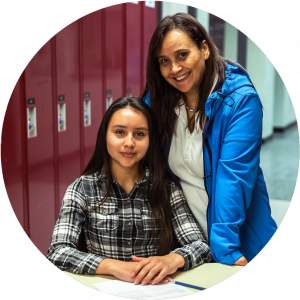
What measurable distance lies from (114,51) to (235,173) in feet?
6.05

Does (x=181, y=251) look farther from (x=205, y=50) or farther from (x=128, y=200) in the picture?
(x=205, y=50)

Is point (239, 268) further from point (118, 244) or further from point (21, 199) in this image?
point (21, 199)

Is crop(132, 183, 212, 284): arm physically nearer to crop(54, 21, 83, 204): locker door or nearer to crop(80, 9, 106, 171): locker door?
crop(54, 21, 83, 204): locker door

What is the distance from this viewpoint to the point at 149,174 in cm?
162

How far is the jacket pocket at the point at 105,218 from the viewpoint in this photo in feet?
5.18

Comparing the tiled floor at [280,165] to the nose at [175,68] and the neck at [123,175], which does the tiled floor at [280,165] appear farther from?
the nose at [175,68]

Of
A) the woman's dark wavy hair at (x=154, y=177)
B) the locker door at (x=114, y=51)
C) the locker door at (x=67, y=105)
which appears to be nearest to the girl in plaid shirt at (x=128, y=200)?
the woman's dark wavy hair at (x=154, y=177)

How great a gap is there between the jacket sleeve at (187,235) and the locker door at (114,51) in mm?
1581

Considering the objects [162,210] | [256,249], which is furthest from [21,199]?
[256,249]

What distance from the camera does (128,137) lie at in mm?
1505

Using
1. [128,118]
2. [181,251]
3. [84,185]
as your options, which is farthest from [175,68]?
[181,251]

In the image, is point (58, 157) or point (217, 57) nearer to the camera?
point (217, 57)

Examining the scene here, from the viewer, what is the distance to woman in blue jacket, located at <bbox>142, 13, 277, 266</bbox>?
1.43 meters

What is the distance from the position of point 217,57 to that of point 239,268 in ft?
2.78
